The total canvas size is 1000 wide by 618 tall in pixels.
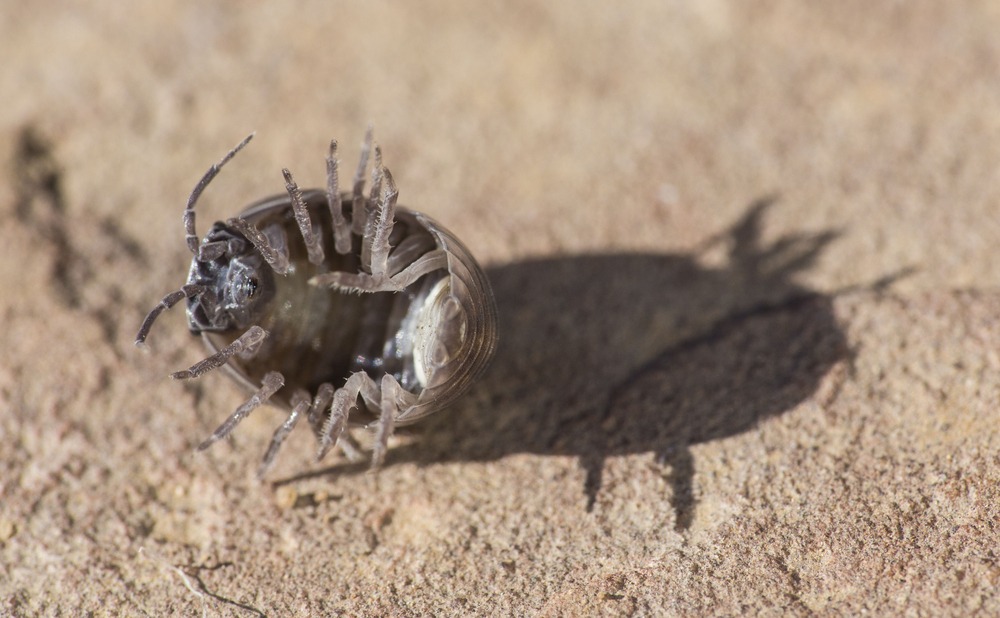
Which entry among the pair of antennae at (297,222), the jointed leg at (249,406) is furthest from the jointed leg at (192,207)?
the jointed leg at (249,406)

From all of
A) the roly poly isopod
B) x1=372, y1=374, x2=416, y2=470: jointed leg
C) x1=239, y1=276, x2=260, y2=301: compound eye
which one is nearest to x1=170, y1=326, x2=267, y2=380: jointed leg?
the roly poly isopod

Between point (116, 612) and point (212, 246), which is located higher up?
point (212, 246)

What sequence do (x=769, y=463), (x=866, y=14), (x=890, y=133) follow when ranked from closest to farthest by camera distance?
(x=769, y=463), (x=890, y=133), (x=866, y=14)

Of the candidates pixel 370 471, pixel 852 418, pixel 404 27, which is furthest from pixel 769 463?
pixel 404 27

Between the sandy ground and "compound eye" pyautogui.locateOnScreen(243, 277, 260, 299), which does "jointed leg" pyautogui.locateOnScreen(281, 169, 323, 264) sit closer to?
"compound eye" pyautogui.locateOnScreen(243, 277, 260, 299)

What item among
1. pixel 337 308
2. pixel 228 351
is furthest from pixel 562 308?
pixel 228 351

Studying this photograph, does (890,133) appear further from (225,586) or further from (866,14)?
(225,586)
